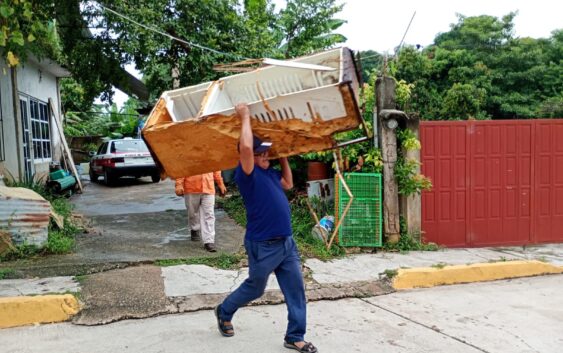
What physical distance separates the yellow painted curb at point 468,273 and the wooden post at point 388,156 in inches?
50.2

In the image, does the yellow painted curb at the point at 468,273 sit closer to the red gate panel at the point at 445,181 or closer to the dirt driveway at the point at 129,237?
the red gate panel at the point at 445,181

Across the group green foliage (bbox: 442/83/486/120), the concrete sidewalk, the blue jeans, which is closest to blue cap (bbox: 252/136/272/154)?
the blue jeans

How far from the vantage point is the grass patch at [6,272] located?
5566 mm

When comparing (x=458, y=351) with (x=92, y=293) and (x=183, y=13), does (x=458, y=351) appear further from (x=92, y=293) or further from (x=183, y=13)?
(x=183, y=13)

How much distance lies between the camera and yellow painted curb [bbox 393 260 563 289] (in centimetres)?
608

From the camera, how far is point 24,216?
625 cm

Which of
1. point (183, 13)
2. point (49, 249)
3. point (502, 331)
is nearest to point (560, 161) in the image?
point (502, 331)

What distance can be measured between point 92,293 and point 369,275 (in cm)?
323

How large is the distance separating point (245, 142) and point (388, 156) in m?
4.19

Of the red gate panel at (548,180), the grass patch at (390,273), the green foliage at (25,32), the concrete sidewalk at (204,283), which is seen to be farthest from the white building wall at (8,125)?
the red gate panel at (548,180)

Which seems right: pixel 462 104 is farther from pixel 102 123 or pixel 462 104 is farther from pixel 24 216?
pixel 102 123

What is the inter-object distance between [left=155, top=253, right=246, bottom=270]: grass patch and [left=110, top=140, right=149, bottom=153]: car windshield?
9.66m

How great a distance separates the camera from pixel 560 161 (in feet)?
27.8

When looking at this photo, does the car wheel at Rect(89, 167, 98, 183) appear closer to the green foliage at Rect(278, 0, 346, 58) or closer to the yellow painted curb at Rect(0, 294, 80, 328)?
the green foliage at Rect(278, 0, 346, 58)
